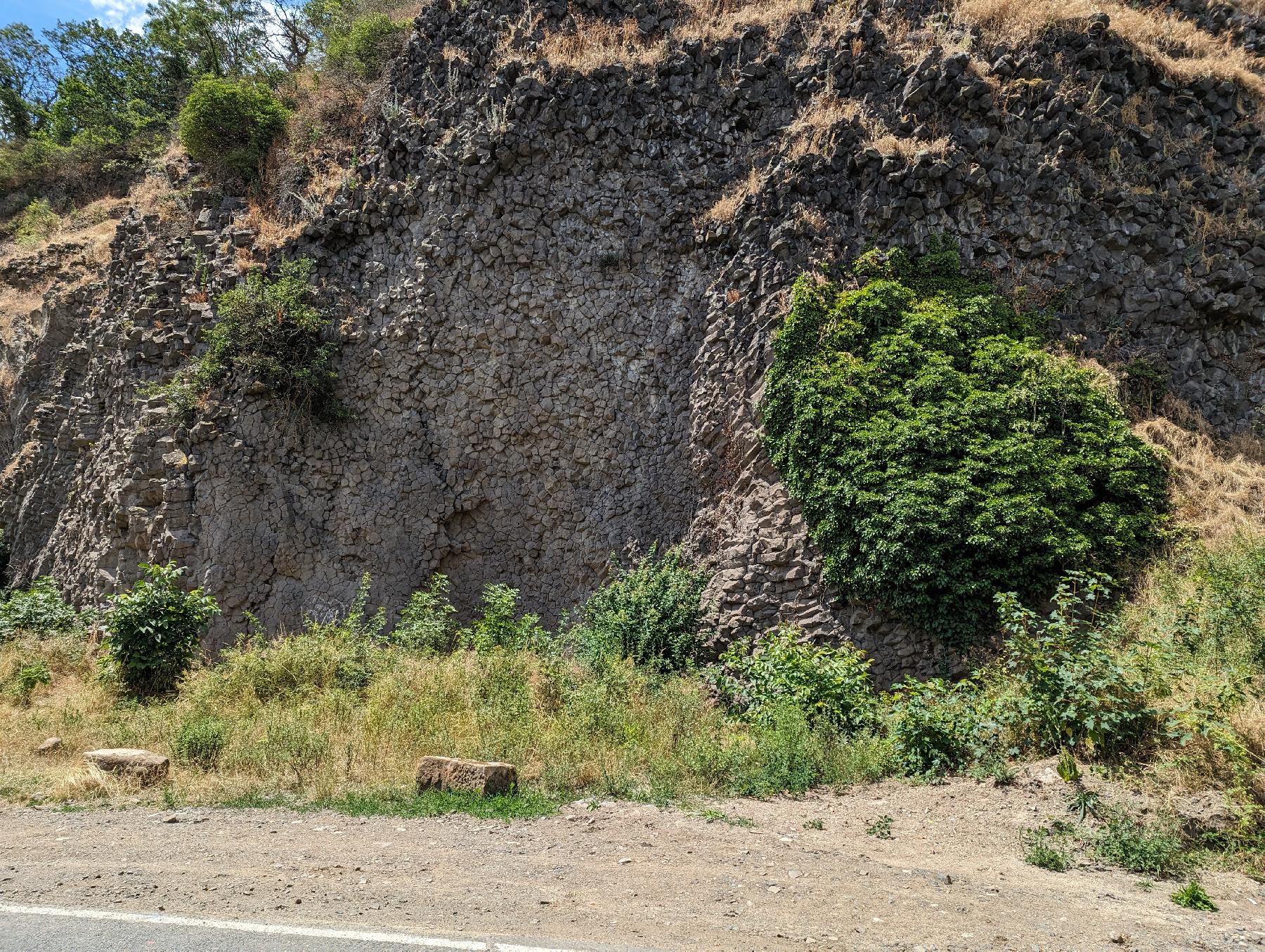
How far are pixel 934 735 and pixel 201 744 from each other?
7112mm

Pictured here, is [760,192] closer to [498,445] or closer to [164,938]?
[498,445]

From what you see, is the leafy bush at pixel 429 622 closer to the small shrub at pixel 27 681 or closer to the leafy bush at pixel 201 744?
the leafy bush at pixel 201 744

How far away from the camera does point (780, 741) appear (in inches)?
283

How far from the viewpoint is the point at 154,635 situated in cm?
1031

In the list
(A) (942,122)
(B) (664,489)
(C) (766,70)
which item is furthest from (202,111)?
(A) (942,122)

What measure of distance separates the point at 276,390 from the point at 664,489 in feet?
21.3

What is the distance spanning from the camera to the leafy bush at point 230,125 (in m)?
15.0

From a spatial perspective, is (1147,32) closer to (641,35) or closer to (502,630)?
(641,35)

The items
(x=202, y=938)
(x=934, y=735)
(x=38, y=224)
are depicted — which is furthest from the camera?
(x=38, y=224)

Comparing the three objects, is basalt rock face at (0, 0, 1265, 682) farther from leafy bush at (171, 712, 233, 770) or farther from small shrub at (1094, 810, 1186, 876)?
small shrub at (1094, 810, 1186, 876)

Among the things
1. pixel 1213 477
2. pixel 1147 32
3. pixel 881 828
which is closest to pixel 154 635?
pixel 881 828

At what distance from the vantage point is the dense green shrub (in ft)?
27.6

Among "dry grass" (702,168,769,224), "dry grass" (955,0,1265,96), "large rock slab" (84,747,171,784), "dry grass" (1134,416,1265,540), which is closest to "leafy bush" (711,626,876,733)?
"dry grass" (1134,416,1265,540)

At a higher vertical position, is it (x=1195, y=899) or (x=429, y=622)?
(x=429, y=622)
